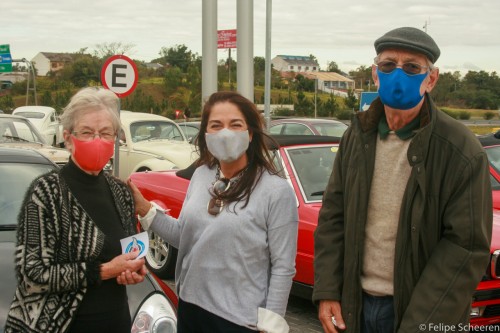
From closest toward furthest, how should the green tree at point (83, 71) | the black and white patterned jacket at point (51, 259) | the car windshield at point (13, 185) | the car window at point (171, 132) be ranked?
1. the black and white patterned jacket at point (51, 259)
2. the car windshield at point (13, 185)
3. the car window at point (171, 132)
4. the green tree at point (83, 71)

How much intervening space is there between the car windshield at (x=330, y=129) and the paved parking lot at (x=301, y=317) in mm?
9164

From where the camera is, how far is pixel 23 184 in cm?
478

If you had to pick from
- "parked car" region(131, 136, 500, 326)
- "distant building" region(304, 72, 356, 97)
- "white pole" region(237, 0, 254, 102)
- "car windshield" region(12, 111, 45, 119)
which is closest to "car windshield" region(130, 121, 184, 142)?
"white pole" region(237, 0, 254, 102)

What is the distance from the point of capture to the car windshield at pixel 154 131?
13.4 metres

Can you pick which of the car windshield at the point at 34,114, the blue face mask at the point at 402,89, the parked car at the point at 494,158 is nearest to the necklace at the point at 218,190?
the blue face mask at the point at 402,89

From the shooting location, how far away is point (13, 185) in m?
4.74

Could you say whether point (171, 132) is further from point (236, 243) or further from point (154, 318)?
point (236, 243)

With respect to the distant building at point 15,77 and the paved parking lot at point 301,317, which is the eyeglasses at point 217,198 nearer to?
the paved parking lot at point 301,317

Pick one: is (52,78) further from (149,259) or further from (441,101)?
(149,259)


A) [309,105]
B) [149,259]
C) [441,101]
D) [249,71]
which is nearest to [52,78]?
[309,105]

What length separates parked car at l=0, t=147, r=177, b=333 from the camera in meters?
3.34

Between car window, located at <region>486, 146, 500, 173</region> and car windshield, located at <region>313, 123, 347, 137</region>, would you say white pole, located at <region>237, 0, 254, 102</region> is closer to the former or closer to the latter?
car windshield, located at <region>313, 123, 347, 137</region>

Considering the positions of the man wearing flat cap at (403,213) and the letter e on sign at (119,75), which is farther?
the letter e on sign at (119,75)

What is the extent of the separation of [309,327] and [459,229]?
11.3 feet
